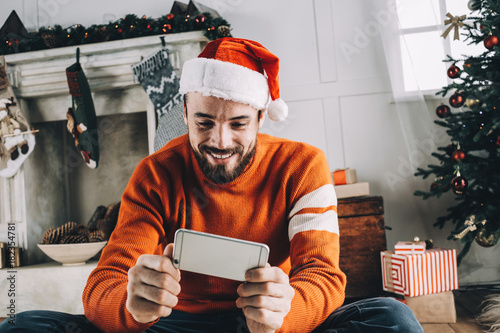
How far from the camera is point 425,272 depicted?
176 cm

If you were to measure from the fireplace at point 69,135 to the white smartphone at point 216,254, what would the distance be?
1.82m

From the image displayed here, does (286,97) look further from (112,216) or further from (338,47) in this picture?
(112,216)

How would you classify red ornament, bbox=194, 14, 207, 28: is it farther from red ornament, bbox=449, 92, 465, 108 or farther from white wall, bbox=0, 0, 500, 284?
red ornament, bbox=449, 92, 465, 108

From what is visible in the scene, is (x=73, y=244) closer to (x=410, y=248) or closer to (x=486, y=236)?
(x=410, y=248)

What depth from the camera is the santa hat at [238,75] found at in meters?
1.06

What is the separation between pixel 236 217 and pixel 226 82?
35 cm

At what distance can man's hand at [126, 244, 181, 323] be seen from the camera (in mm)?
713

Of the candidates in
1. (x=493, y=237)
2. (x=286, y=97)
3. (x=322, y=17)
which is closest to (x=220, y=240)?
→ (x=493, y=237)

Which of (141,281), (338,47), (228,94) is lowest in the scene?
(141,281)

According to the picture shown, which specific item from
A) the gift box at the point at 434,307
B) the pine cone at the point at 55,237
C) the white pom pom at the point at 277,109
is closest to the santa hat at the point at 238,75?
the white pom pom at the point at 277,109

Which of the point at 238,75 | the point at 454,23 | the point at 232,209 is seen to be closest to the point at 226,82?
the point at 238,75

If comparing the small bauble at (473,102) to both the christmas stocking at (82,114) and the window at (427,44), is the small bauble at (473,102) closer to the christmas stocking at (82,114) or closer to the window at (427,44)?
the window at (427,44)

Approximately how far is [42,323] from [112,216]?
1.72 metres

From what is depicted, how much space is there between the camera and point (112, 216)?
2.52m
